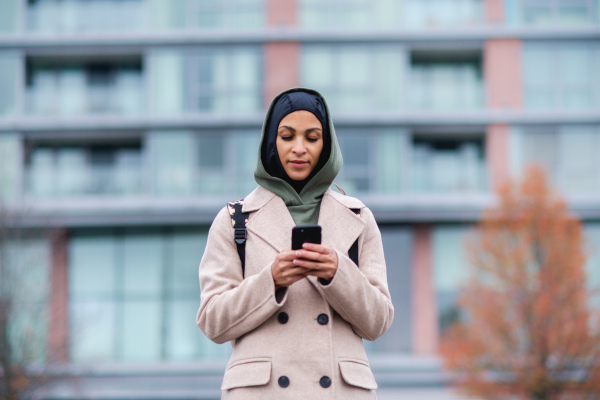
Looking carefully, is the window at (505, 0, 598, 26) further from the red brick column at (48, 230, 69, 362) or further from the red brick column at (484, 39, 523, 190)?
the red brick column at (48, 230, 69, 362)

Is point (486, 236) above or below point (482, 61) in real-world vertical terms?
below

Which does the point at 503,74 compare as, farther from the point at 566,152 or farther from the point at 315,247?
the point at 315,247

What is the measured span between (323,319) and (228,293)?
338 millimetres

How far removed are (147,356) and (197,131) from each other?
7264 mm

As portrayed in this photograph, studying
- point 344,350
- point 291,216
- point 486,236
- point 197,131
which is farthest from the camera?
point 197,131

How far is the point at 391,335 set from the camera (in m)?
24.7

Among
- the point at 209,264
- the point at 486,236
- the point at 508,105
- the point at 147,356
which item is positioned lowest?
the point at 147,356

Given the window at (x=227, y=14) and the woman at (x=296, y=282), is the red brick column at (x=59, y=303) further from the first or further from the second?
the woman at (x=296, y=282)

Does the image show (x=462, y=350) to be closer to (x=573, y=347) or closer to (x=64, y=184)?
(x=573, y=347)

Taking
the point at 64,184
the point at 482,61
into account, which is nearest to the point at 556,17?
the point at 482,61

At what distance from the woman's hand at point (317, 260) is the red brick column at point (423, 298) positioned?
22531mm

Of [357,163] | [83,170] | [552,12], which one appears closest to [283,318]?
[357,163]

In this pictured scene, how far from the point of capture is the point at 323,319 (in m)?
2.69

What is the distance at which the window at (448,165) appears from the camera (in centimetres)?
2478
